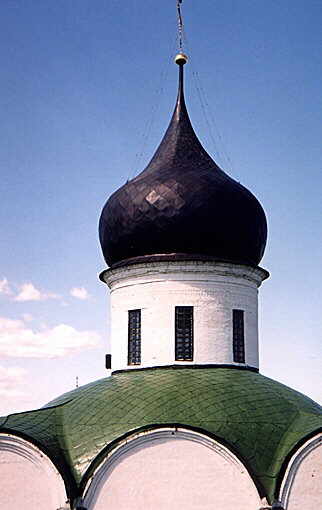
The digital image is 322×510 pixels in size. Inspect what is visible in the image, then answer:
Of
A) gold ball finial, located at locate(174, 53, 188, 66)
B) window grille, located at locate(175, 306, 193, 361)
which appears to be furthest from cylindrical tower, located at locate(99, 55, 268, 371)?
gold ball finial, located at locate(174, 53, 188, 66)

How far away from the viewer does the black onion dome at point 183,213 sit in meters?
16.2

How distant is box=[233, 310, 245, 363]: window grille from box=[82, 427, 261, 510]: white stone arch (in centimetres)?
392

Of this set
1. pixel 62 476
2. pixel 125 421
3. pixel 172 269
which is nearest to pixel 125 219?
pixel 172 269

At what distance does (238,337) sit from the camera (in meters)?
16.6

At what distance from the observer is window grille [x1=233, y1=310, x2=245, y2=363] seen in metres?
16.4

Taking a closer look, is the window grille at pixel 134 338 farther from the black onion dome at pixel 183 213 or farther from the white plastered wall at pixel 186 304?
the black onion dome at pixel 183 213

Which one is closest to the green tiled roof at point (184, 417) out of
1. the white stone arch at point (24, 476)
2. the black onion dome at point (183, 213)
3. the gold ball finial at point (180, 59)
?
the white stone arch at point (24, 476)

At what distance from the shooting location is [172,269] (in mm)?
16312

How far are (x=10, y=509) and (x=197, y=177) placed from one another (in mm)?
7711

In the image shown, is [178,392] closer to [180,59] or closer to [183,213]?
[183,213]

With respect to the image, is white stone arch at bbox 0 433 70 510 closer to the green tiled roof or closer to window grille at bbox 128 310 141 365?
the green tiled roof

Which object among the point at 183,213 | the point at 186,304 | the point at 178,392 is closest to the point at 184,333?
the point at 186,304

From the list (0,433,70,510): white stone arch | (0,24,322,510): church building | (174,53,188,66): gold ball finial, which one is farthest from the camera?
(174,53,188,66): gold ball finial

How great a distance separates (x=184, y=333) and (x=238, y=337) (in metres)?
1.24
